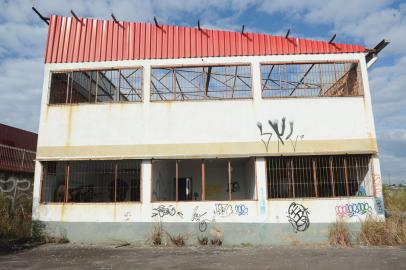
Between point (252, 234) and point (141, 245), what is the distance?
12.6 ft

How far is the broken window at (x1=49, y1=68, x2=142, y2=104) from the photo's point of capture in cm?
1429

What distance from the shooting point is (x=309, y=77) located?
46.7 feet

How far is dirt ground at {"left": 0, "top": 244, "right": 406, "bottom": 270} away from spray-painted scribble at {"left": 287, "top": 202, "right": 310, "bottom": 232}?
2.60ft

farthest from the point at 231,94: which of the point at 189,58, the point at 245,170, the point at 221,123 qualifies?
the point at 245,170

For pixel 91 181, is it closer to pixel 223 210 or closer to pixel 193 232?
pixel 193 232

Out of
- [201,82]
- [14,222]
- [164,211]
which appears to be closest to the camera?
[164,211]

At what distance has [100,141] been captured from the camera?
13.7 metres

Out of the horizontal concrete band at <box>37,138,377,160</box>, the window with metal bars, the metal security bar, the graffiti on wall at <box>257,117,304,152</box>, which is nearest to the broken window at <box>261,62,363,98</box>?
the graffiti on wall at <box>257,117,304,152</box>

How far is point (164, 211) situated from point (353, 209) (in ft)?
21.4

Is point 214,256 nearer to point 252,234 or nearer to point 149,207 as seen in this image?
point 252,234

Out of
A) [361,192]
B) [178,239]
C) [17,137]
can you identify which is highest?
[17,137]

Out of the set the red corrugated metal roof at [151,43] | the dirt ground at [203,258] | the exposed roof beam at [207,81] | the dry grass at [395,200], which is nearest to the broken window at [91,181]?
the dirt ground at [203,258]

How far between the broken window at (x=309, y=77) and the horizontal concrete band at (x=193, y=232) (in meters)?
4.88

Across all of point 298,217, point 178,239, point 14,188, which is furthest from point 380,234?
point 14,188
